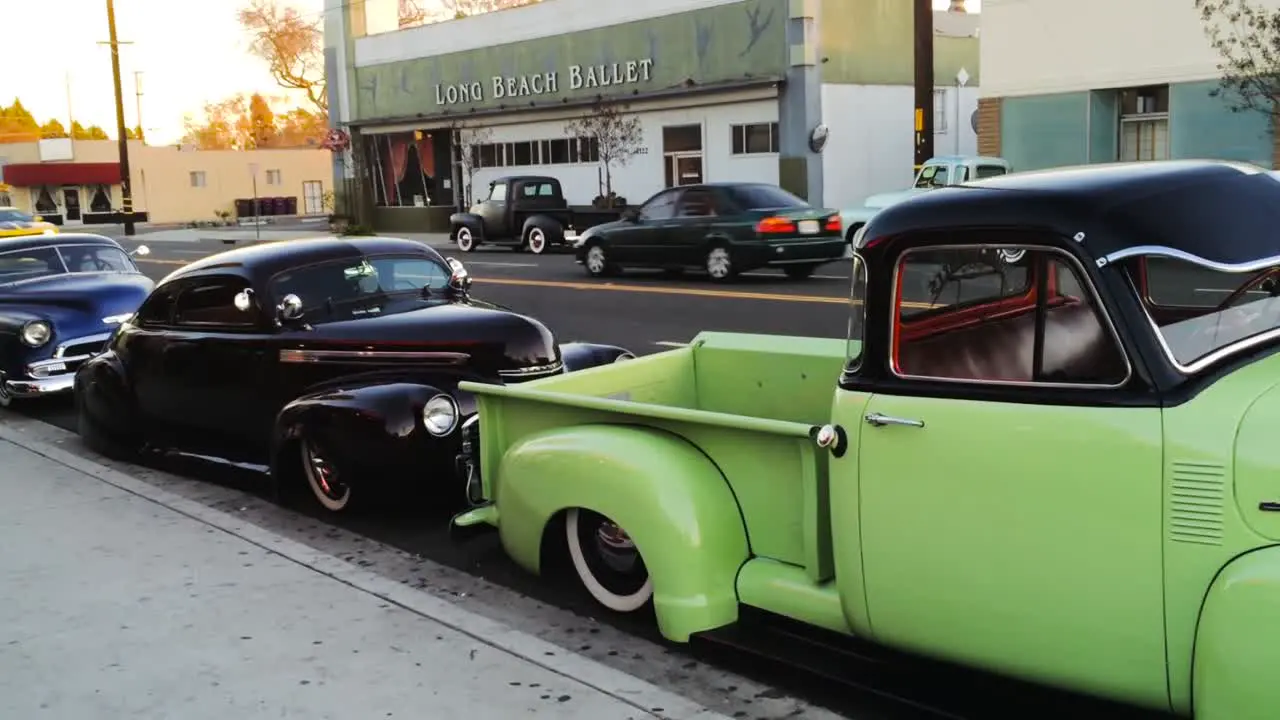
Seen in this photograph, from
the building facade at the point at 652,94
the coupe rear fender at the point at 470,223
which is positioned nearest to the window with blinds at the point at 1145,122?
the building facade at the point at 652,94

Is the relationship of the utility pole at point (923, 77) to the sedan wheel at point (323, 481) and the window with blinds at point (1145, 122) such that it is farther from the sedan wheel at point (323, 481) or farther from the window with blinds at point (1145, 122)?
the sedan wheel at point (323, 481)

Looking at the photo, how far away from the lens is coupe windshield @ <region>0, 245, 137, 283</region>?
12.0m

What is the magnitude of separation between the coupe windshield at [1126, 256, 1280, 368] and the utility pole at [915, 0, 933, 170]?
1996cm

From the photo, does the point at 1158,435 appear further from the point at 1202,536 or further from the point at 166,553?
the point at 166,553

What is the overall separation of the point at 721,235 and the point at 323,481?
13046 millimetres

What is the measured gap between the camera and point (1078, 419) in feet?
11.5

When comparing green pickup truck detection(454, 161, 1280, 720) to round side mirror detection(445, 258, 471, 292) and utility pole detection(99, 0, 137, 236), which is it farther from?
utility pole detection(99, 0, 137, 236)

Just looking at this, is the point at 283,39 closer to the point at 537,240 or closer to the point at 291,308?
the point at 537,240

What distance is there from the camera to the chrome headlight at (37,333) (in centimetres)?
1057

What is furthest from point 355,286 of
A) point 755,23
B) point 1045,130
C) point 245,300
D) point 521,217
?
point 755,23

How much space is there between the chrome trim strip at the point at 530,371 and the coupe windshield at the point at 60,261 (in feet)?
22.6

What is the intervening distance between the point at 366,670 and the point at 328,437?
2.12 m

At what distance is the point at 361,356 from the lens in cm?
719

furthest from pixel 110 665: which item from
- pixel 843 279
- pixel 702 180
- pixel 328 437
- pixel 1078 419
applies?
pixel 702 180
